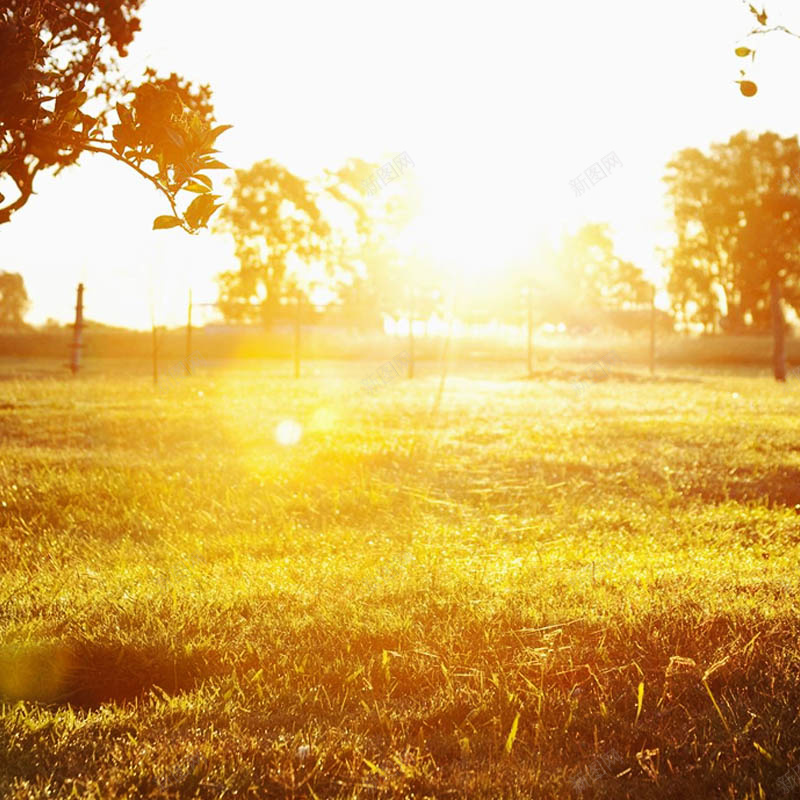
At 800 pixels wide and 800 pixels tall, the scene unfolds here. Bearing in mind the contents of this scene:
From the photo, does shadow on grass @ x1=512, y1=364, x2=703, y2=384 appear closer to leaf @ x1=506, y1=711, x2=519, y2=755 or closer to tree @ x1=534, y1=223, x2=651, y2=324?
leaf @ x1=506, y1=711, x2=519, y2=755

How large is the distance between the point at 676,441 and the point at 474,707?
10614mm

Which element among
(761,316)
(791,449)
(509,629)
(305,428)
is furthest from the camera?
(761,316)

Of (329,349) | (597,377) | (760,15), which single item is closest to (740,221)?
(329,349)

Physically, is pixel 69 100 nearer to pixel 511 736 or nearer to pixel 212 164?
pixel 212 164

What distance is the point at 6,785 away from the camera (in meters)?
3.71

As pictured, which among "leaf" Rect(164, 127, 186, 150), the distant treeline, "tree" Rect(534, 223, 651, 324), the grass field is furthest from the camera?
"tree" Rect(534, 223, 651, 324)

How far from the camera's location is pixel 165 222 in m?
4.67

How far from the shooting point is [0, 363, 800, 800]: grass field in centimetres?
396

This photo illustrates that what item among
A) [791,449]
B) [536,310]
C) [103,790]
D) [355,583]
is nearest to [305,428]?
[791,449]

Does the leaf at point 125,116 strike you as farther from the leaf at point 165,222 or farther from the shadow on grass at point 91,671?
the shadow on grass at point 91,671

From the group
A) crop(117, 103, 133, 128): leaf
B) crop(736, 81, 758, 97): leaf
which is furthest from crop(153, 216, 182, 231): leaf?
crop(736, 81, 758, 97): leaf

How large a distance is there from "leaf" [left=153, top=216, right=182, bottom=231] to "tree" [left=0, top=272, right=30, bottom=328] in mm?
115447

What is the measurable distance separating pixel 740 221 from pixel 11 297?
85546 mm

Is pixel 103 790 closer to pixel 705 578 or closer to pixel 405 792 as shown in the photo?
pixel 405 792
